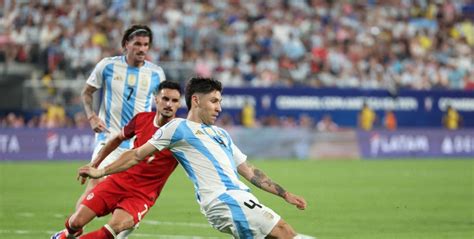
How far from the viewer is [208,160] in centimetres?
830

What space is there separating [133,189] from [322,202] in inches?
316

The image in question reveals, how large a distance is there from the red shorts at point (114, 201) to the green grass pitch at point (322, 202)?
102 inches

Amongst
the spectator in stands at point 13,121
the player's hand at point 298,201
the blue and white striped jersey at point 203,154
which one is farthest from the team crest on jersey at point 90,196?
the spectator in stands at point 13,121

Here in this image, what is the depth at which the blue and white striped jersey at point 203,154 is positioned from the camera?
8211mm

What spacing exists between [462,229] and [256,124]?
61.7 feet

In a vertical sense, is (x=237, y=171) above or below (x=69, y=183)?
above

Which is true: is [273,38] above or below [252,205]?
above

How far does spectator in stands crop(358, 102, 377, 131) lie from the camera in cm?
3294

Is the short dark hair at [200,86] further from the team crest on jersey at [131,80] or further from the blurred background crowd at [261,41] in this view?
the blurred background crowd at [261,41]

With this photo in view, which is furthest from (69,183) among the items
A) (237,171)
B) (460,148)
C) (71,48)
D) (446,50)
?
(446,50)

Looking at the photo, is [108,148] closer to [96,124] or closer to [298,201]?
[96,124]

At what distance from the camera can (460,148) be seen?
32375 mm

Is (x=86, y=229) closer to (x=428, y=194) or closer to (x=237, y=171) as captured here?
(x=237, y=171)

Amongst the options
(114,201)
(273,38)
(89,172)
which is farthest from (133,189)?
(273,38)
